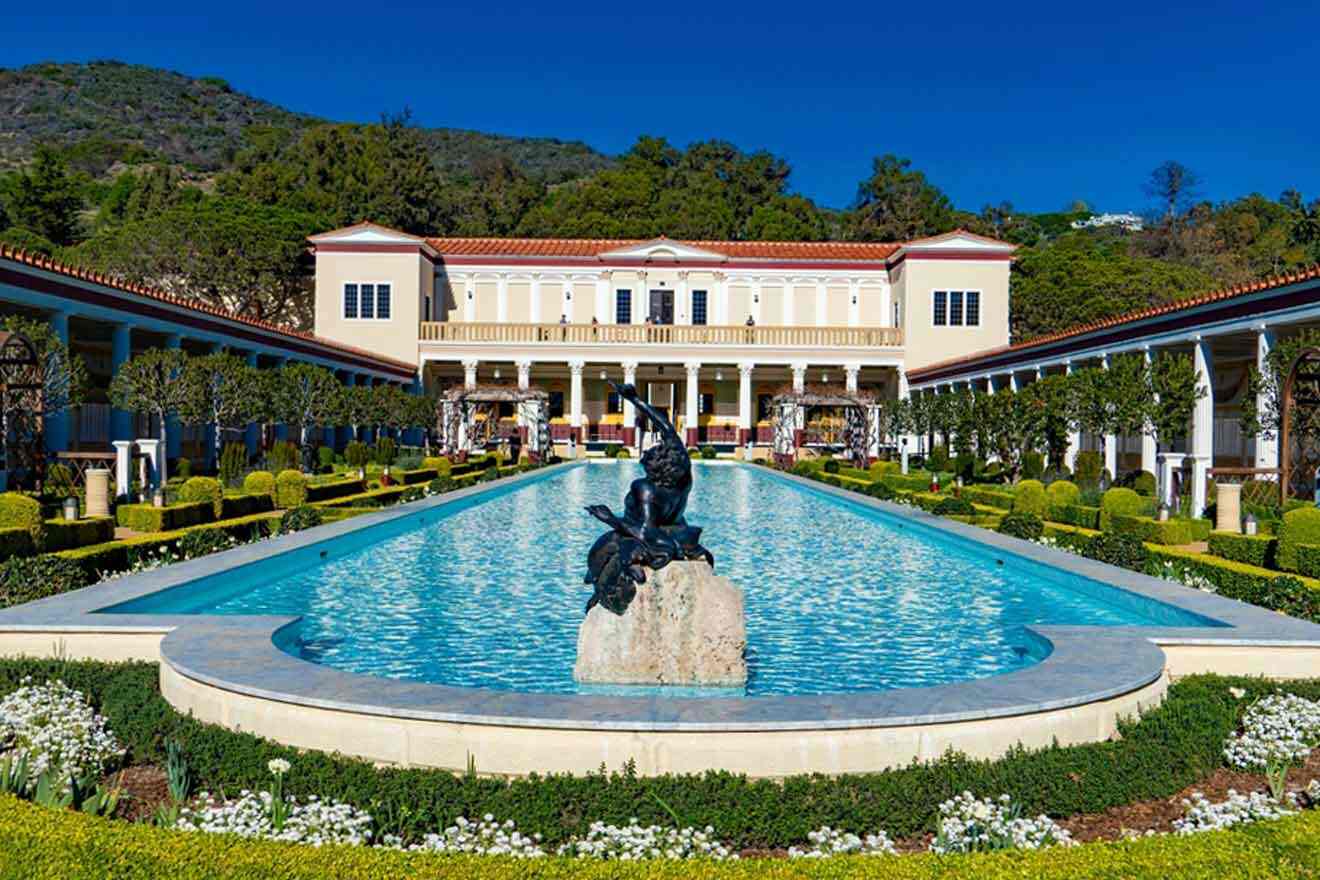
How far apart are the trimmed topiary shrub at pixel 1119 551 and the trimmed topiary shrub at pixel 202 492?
37.7 ft

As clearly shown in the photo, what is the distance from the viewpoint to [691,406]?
152 ft

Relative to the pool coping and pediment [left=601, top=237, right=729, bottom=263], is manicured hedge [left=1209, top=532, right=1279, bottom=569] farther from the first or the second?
pediment [left=601, top=237, right=729, bottom=263]

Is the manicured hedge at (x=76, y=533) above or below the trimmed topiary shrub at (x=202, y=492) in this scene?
below

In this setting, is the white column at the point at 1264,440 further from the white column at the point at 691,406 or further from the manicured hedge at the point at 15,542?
the white column at the point at 691,406

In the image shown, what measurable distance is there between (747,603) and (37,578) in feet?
20.9

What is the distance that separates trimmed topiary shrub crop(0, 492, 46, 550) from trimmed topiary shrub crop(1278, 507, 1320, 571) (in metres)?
12.6

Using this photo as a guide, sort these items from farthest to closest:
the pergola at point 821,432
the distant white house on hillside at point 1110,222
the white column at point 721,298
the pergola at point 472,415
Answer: the distant white house on hillside at point 1110,222, the white column at point 721,298, the pergola at point 472,415, the pergola at point 821,432

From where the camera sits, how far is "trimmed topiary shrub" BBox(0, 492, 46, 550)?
436 inches

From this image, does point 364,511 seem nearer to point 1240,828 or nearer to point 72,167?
point 1240,828

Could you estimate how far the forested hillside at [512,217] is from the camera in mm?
50656

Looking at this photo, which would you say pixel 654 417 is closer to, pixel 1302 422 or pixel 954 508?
pixel 954 508

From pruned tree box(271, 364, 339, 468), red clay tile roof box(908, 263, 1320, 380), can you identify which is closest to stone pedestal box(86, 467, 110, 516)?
pruned tree box(271, 364, 339, 468)

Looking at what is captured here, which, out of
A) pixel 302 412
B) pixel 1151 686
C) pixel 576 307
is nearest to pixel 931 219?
pixel 576 307

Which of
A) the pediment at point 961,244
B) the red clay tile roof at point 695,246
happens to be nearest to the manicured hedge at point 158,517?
the red clay tile roof at point 695,246
